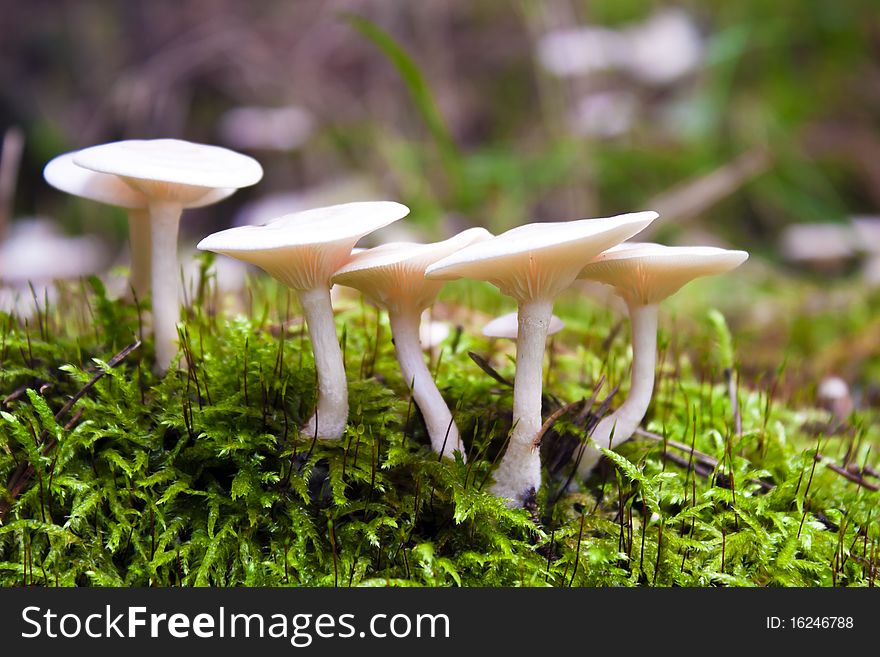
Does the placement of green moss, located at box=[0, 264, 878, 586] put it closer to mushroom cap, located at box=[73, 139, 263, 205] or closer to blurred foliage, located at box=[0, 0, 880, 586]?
blurred foliage, located at box=[0, 0, 880, 586]

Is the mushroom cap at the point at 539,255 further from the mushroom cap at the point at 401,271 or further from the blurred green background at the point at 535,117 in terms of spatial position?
the blurred green background at the point at 535,117

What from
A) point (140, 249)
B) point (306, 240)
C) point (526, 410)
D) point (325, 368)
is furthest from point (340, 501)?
point (140, 249)

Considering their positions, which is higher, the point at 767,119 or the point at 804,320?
the point at 767,119

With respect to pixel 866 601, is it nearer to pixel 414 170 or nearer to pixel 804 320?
pixel 804 320

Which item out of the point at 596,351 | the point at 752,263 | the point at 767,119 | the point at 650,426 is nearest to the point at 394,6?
the point at 767,119

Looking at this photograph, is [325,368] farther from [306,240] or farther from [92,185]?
[92,185]

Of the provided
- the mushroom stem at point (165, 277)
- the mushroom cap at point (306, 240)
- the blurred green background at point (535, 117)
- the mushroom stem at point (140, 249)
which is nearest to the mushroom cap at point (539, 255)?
the mushroom cap at point (306, 240)

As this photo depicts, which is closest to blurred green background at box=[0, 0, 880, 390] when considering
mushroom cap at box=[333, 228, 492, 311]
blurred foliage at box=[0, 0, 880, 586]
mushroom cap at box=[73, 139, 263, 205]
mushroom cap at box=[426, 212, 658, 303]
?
blurred foliage at box=[0, 0, 880, 586]
